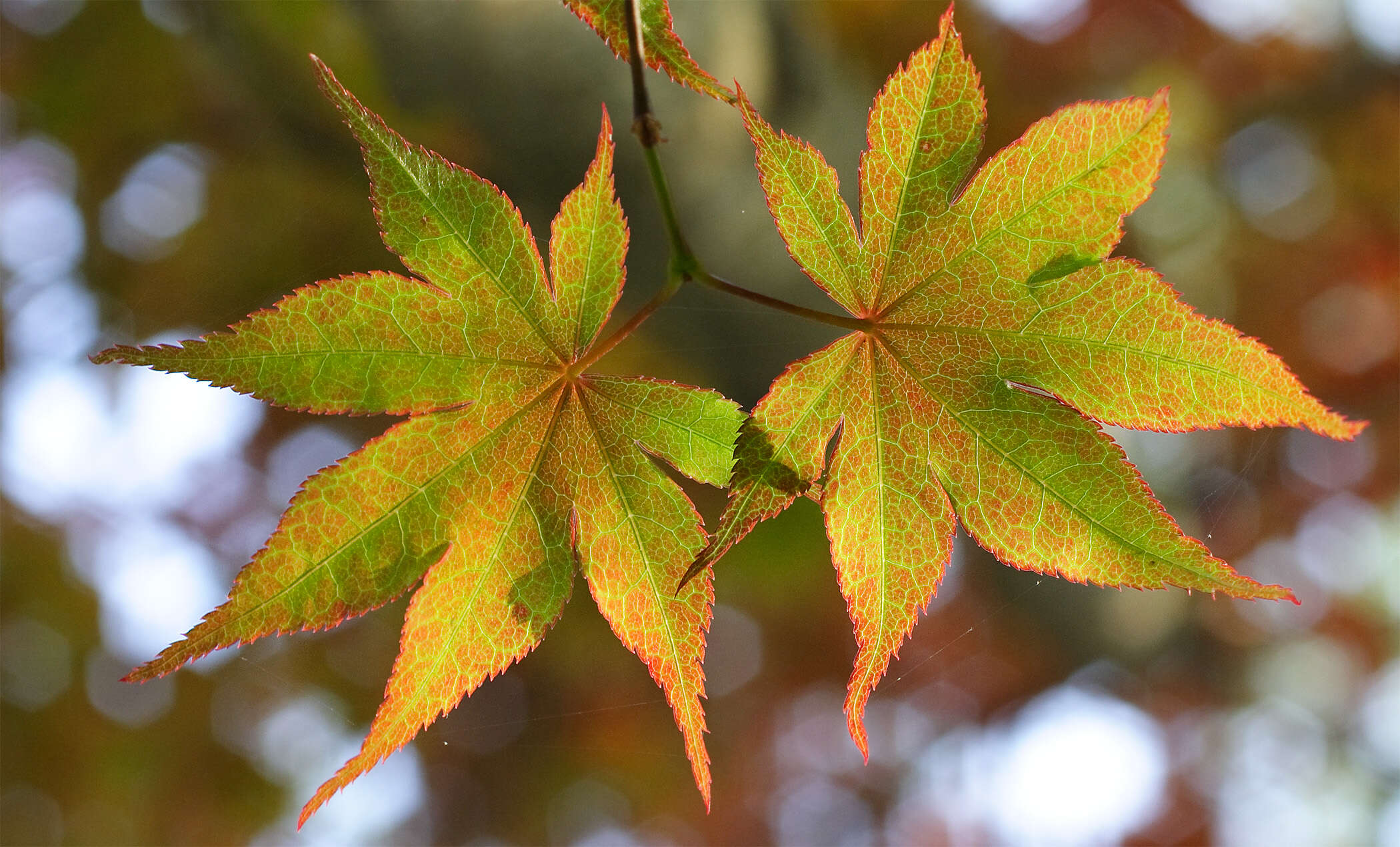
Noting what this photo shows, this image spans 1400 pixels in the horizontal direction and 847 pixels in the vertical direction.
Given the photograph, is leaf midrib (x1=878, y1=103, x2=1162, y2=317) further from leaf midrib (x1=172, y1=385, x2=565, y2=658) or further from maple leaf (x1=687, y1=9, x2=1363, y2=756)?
leaf midrib (x1=172, y1=385, x2=565, y2=658)

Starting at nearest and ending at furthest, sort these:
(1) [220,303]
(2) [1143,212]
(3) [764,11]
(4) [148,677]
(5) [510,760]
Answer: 1. (4) [148,677]
2. (1) [220,303]
3. (3) [764,11]
4. (2) [1143,212]
5. (5) [510,760]

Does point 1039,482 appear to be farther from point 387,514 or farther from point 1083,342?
point 387,514

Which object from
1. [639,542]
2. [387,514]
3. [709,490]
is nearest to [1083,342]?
[639,542]

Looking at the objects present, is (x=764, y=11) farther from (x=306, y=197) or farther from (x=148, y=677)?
(x=148, y=677)

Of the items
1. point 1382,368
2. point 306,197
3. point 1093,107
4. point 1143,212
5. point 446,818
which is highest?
point 1093,107

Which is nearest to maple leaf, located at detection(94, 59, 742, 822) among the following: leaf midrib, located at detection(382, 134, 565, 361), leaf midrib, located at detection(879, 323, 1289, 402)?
leaf midrib, located at detection(382, 134, 565, 361)

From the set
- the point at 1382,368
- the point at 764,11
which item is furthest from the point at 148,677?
the point at 1382,368
